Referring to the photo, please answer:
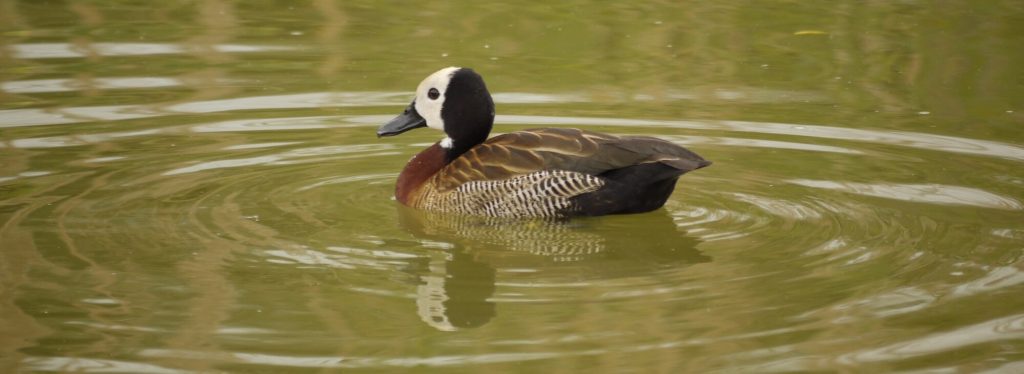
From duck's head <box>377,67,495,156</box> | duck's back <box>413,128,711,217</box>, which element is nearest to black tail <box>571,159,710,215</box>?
duck's back <box>413,128,711,217</box>

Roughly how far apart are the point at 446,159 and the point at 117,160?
7.64ft

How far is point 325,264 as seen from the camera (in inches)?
313

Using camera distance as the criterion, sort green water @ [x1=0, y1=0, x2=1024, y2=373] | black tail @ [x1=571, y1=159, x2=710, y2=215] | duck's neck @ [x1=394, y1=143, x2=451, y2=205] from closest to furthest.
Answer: green water @ [x1=0, y1=0, x2=1024, y2=373]
black tail @ [x1=571, y1=159, x2=710, y2=215]
duck's neck @ [x1=394, y1=143, x2=451, y2=205]

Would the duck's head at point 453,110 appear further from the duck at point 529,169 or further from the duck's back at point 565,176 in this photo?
the duck's back at point 565,176

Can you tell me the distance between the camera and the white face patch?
9.73m

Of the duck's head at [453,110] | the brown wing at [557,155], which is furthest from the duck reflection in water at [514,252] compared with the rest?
the duck's head at [453,110]

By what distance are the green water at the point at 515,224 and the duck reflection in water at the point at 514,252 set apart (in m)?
0.03

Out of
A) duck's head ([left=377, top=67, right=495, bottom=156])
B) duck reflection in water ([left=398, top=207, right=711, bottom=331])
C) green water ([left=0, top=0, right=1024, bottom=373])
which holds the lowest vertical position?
duck reflection in water ([left=398, top=207, right=711, bottom=331])

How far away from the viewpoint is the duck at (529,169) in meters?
9.10

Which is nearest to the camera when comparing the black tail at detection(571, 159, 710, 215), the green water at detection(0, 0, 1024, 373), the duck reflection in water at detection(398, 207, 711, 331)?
the green water at detection(0, 0, 1024, 373)

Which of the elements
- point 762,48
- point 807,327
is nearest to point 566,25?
point 762,48

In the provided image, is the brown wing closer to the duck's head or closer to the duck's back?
the duck's back

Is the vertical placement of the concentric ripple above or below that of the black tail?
below

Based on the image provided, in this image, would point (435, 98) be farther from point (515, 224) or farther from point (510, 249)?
point (510, 249)
